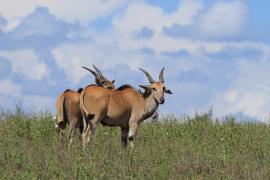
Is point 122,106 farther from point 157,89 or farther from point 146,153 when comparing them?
point 146,153

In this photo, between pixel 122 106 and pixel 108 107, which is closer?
pixel 108 107

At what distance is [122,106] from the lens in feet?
50.3

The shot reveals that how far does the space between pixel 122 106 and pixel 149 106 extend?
1.04 meters

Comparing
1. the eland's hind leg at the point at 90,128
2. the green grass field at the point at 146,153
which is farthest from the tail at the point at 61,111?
the eland's hind leg at the point at 90,128

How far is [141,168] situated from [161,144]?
376cm

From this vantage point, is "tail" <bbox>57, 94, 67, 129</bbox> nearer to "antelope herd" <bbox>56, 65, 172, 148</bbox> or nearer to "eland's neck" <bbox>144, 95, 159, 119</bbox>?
"antelope herd" <bbox>56, 65, 172, 148</bbox>

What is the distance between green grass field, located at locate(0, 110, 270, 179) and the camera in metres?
10.9

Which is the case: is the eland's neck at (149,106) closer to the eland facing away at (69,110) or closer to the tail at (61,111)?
the eland facing away at (69,110)

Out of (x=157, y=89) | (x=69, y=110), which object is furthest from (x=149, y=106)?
(x=69, y=110)

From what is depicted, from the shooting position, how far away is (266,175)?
1120cm

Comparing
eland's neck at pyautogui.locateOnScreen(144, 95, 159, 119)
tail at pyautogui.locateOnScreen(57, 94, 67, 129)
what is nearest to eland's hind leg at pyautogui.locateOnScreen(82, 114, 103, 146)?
tail at pyautogui.locateOnScreen(57, 94, 67, 129)

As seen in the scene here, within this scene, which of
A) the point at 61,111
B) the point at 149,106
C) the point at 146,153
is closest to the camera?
the point at 146,153

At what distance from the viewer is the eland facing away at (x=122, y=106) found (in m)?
14.7

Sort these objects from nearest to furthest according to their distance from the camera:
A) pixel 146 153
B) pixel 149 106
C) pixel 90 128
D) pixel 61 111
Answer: pixel 146 153
pixel 90 128
pixel 61 111
pixel 149 106
